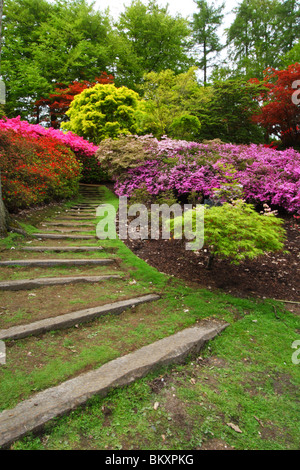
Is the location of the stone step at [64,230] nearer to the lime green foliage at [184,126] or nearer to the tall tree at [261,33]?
the lime green foliage at [184,126]

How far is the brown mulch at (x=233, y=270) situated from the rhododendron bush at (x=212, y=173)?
4.18 feet

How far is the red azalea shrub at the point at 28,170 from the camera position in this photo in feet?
15.7

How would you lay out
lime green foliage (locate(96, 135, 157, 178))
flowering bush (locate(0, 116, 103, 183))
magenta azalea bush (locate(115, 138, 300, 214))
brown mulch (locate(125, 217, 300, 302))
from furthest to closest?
flowering bush (locate(0, 116, 103, 183)), lime green foliage (locate(96, 135, 157, 178)), magenta azalea bush (locate(115, 138, 300, 214)), brown mulch (locate(125, 217, 300, 302))

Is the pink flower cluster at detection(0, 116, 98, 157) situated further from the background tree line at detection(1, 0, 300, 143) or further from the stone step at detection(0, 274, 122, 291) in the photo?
the stone step at detection(0, 274, 122, 291)

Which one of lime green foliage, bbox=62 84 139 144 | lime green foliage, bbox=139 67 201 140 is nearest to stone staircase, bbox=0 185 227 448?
lime green foliage, bbox=139 67 201 140

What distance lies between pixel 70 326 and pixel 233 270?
261 cm

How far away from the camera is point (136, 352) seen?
2119mm

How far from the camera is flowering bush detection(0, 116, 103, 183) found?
7645 millimetres

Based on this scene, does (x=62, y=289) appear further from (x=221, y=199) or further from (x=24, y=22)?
(x=24, y=22)

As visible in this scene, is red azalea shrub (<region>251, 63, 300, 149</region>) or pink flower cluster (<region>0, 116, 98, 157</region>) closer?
pink flower cluster (<region>0, 116, 98, 157</region>)

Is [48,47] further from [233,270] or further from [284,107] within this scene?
[233,270]

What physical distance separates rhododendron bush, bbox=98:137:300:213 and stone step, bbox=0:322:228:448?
3.93 metres

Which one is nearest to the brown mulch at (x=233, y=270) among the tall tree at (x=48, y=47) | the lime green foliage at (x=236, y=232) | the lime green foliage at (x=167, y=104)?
the lime green foliage at (x=236, y=232)

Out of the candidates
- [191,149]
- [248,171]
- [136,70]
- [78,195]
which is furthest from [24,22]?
[248,171]
